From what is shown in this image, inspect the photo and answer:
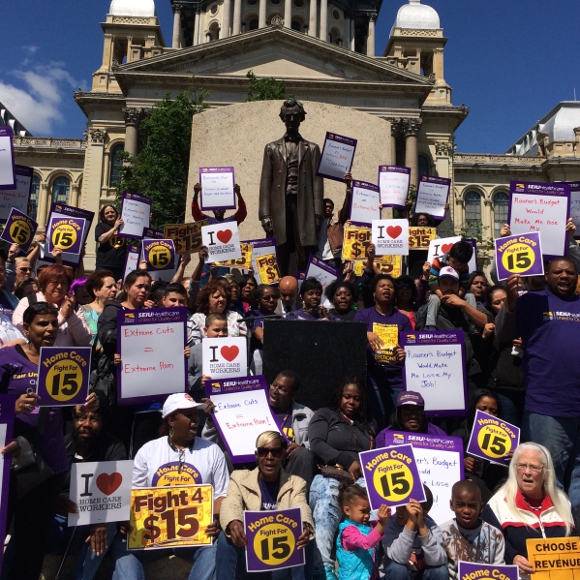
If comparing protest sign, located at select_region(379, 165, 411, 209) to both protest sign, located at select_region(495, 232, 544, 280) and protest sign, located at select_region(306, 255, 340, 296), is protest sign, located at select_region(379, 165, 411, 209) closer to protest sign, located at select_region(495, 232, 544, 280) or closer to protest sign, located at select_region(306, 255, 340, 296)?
protest sign, located at select_region(306, 255, 340, 296)

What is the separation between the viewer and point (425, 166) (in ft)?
166

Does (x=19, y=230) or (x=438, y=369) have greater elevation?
(x=19, y=230)

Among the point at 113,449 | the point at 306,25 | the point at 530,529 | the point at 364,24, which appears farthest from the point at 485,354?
the point at 364,24

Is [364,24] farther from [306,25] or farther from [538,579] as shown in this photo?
[538,579]

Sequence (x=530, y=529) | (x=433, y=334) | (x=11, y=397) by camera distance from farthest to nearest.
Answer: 1. (x=433, y=334)
2. (x=530, y=529)
3. (x=11, y=397)

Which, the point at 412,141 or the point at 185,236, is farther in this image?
the point at 412,141

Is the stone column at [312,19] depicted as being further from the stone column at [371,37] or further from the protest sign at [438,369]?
the protest sign at [438,369]

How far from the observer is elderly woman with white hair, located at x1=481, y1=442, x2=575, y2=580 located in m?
4.13

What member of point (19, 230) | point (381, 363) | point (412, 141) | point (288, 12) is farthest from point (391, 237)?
point (288, 12)

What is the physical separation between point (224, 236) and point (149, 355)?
123 inches

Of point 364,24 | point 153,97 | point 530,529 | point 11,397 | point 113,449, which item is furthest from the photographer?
point 364,24

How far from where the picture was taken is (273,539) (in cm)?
399

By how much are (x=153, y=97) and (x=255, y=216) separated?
36271 mm

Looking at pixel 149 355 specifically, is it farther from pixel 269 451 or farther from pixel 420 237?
pixel 420 237
